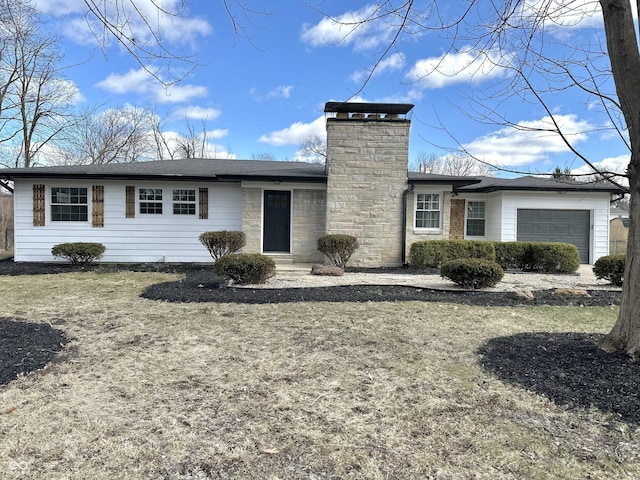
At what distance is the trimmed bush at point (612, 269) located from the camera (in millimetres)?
8406

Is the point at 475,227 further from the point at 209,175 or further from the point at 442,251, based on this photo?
the point at 209,175

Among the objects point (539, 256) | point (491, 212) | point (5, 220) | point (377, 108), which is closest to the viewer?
point (539, 256)

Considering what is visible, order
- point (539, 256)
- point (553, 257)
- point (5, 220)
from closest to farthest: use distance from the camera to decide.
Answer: point (553, 257)
point (539, 256)
point (5, 220)

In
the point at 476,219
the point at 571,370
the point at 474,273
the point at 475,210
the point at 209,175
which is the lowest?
the point at 571,370

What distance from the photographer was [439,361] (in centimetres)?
386

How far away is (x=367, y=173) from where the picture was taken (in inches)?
462

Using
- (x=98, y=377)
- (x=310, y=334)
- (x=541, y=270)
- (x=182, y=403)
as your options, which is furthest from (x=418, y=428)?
(x=541, y=270)

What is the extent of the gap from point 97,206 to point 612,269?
14.0m

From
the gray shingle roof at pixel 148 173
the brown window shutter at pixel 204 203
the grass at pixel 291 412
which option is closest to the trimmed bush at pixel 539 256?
the gray shingle roof at pixel 148 173

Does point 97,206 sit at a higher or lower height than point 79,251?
higher

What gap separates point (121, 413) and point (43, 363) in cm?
148

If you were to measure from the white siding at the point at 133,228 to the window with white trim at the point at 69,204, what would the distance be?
13 centimetres

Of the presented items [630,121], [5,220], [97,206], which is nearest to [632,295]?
[630,121]

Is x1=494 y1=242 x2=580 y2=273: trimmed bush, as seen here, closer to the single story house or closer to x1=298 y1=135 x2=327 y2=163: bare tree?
the single story house
